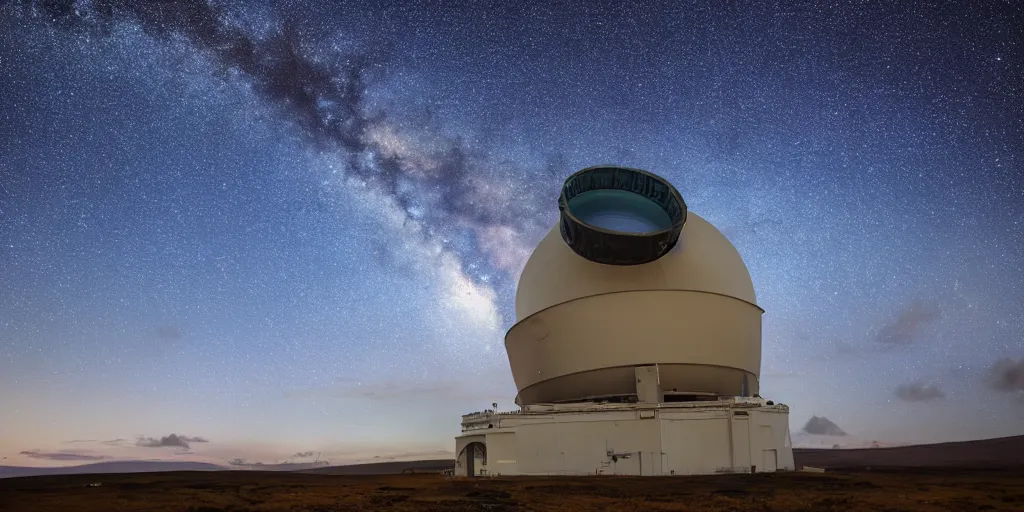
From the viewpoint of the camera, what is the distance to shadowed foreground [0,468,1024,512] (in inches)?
544

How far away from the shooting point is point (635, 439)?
955 inches

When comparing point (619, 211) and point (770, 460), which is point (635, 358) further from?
point (770, 460)

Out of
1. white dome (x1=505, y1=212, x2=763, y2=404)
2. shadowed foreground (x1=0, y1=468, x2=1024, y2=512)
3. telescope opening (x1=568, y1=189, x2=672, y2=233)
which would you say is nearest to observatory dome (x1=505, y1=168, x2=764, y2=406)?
white dome (x1=505, y1=212, x2=763, y2=404)

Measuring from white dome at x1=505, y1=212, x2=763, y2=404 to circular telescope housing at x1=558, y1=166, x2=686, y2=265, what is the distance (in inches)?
42.6

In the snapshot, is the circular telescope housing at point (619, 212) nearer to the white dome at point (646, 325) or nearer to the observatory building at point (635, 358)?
the observatory building at point (635, 358)

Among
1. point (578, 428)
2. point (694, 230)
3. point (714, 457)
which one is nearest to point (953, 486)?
point (714, 457)

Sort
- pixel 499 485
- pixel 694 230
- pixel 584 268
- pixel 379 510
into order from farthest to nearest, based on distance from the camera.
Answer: pixel 694 230
pixel 584 268
pixel 499 485
pixel 379 510

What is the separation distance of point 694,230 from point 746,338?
5.24m

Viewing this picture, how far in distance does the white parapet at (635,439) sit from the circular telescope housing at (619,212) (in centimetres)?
599

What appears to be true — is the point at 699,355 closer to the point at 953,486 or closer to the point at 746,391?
the point at 746,391

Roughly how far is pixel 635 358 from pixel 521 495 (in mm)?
9867

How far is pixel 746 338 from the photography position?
2703cm

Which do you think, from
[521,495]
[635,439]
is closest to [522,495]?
[521,495]

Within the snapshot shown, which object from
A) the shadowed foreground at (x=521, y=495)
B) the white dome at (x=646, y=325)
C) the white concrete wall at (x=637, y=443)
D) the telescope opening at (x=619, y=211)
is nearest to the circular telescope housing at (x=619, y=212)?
the telescope opening at (x=619, y=211)
